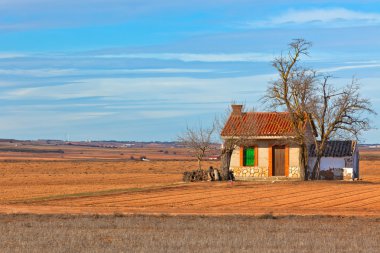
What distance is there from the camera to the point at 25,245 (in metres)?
20.1

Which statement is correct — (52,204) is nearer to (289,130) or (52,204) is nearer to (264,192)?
(264,192)

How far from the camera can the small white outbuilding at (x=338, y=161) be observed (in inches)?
2330

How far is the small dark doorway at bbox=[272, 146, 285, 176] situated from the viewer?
56.9 m

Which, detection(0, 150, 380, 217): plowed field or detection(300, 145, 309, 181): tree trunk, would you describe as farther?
detection(300, 145, 309, 181): tree trunk

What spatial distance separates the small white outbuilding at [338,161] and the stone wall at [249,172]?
4052mm

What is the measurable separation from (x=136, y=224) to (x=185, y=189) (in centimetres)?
2222

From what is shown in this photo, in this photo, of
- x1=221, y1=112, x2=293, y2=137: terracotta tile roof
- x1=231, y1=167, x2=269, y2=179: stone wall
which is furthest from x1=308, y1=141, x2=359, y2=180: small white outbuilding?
x1=231, y1=167, x2=269, y2=179: stone wall

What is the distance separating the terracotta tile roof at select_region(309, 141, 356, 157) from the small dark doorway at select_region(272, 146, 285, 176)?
110 inches

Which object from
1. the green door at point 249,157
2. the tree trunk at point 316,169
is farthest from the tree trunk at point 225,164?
the tree trunk at point 316,169

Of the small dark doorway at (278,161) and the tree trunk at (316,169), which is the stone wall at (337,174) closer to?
the tree trunk at (316,169)

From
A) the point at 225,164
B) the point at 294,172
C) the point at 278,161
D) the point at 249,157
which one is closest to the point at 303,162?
the point at 294,172

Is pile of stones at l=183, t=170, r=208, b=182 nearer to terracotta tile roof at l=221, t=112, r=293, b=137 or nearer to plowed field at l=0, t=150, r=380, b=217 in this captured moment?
terracotta tile roof at l=221, t=112, r=293, b=137

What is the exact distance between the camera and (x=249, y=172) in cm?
5712

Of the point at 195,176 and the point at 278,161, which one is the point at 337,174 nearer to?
the point at 278,161
